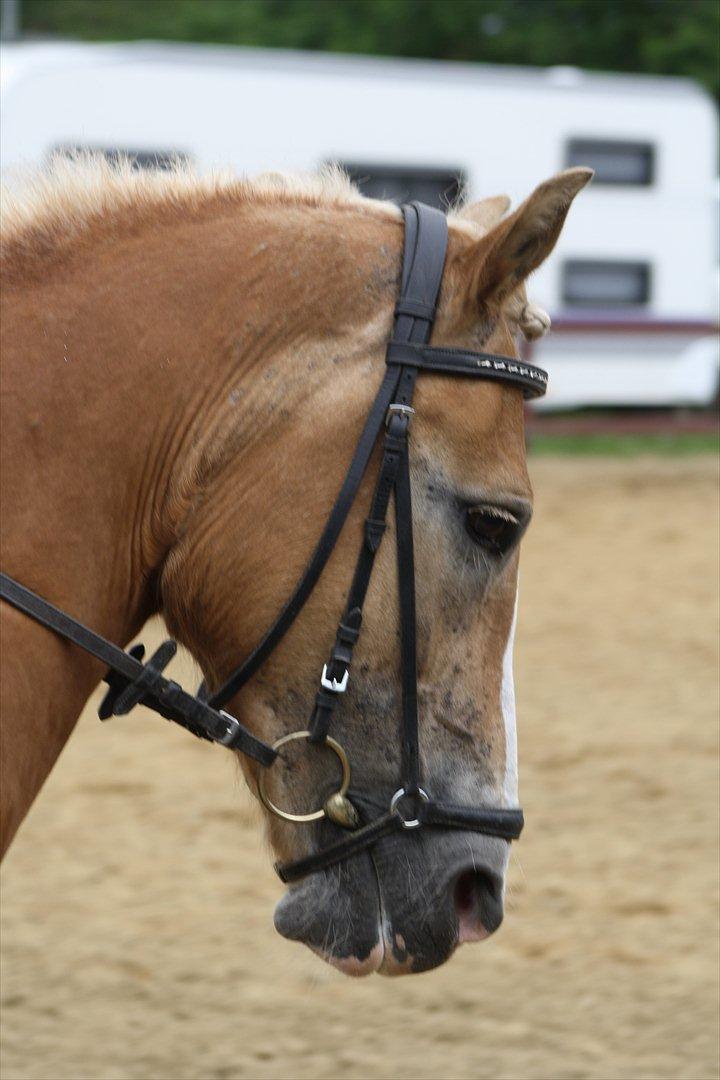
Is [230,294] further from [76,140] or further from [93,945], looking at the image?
[76,140]

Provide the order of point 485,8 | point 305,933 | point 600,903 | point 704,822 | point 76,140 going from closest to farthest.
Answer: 1. point 305,933
2. point 600,903
3. point 704,822
4. point 76,140
5. point 485,8

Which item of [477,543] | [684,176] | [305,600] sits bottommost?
[305,600]

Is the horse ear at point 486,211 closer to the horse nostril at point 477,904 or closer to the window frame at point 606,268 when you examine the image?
the horse nostril at point 477,904

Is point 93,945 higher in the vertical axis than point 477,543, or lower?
lower

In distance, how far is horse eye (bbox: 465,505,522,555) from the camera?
2.23 m

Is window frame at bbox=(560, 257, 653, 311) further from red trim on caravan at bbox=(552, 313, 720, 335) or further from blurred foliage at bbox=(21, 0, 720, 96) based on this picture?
blurred foliage at bbox=(21, 0, 720, 96)

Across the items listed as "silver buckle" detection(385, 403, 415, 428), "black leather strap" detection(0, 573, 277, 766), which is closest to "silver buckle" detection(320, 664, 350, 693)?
"black leather strap" detection(0, 573, 277, 766)

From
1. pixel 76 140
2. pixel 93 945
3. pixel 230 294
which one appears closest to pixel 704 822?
pixel 93 945

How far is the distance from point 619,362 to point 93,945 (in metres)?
11.1

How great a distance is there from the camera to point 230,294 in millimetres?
2199

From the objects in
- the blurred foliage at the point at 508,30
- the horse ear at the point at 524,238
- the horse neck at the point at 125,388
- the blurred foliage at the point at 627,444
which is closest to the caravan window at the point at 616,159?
the blurred foliage at the point at 627,444

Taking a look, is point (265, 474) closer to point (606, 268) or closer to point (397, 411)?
point (397, 411)

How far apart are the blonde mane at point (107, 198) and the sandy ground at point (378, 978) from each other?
1.44 m

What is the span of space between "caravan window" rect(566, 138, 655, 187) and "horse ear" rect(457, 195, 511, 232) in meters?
12.4
